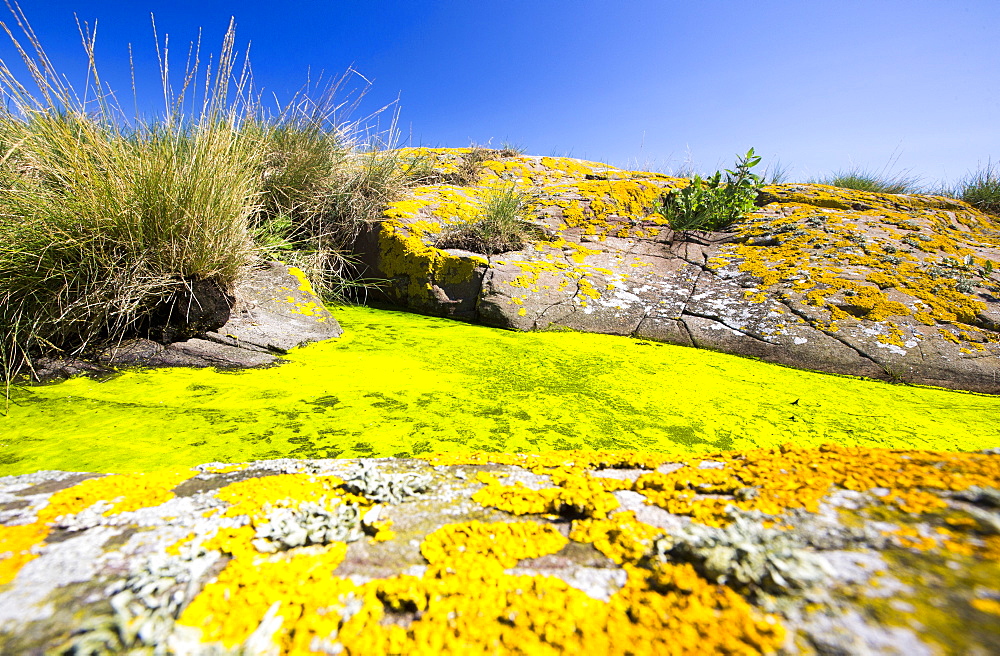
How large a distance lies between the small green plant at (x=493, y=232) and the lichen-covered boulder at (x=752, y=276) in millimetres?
135

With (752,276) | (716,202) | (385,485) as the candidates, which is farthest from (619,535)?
(716,202)

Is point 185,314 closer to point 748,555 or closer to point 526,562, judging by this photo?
point 526,562

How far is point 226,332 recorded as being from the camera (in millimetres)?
2498

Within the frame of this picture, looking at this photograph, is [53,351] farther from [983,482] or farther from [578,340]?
[983,482]

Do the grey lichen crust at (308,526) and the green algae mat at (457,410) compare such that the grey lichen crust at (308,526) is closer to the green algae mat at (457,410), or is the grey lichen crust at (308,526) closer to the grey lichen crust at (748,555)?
the grey lichen crust at (748,555)

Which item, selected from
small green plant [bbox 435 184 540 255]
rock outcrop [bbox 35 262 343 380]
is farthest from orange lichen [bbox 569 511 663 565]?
small green plant [bbox 435 184 540 255]

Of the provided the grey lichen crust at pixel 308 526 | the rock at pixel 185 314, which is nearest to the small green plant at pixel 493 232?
the rock at pixel 185 314

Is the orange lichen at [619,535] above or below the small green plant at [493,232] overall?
below

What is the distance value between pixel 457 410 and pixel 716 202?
146 inches

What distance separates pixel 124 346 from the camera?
2.24 metres

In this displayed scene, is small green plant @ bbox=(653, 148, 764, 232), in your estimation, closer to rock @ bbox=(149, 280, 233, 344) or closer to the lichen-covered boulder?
the lichen-covered boulder

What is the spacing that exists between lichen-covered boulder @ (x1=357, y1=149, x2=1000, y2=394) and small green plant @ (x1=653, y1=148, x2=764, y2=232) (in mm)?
115

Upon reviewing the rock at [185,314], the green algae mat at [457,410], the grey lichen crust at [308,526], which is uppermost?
the rock at [185,314]

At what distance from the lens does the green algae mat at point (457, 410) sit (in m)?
1.51
